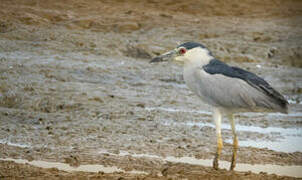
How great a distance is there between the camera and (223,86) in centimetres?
544

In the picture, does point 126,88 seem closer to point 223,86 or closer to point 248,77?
point 223,86

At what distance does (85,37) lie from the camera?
12.7 metres

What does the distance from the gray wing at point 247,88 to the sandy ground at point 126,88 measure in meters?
0.64

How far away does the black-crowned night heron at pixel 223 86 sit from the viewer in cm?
Result: 530

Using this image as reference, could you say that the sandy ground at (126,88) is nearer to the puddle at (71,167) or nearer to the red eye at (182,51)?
the puddle at (71,167)

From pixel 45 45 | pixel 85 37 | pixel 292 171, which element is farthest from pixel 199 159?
pixel 85 37

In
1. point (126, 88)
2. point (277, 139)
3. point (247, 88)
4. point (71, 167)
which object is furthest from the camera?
point (126, 88)

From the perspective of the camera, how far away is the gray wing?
5273 millimetres

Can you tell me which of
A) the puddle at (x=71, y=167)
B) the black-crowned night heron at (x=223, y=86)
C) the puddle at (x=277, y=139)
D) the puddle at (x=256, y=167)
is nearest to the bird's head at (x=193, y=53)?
the black-crowned night heron at (x=223, y=86)

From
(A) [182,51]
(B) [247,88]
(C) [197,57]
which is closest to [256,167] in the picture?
(B) [247,88]

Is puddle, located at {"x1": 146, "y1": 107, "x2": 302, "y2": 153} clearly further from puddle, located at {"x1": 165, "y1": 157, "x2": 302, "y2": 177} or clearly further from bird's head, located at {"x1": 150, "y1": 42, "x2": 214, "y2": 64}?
bird's head, located at {"x1": 150, "y1": 42, "x2": 214, "y2": 64}

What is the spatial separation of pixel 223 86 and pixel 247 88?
222mm

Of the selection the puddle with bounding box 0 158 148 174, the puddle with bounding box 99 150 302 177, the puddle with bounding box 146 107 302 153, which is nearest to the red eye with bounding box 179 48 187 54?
the puddle with bounding box 99 150 302 177

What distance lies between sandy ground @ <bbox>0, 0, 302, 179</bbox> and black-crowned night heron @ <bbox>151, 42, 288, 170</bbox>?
60 centimetres
